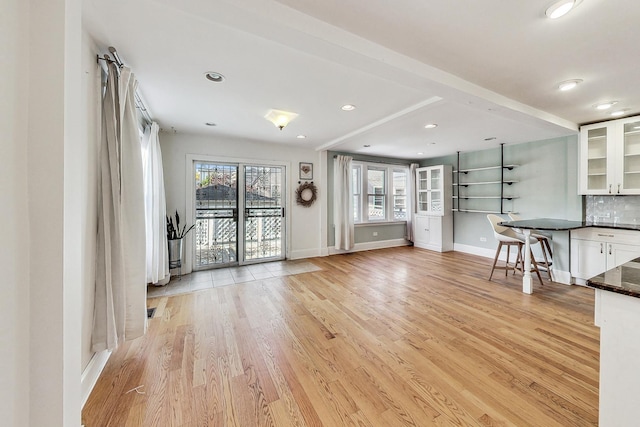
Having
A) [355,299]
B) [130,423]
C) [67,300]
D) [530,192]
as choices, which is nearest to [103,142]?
[67,300]

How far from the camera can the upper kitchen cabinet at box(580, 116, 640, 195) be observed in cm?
327

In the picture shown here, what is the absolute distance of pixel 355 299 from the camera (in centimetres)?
310

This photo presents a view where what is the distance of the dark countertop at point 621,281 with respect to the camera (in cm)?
101

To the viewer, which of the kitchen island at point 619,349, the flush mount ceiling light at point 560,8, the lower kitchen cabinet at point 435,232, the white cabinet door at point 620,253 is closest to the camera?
the kitchen island at point 619,349

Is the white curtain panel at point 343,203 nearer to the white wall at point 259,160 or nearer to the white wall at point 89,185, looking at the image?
the white wall at point 259,160

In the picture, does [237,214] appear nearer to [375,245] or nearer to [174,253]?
[174,253]

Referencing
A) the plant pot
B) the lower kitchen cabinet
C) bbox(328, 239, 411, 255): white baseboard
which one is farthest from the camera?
the lower kitchen cabinet

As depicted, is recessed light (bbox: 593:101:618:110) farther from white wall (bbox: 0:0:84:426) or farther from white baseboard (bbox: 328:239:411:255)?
white wall (bbox: 0:0:84:426)

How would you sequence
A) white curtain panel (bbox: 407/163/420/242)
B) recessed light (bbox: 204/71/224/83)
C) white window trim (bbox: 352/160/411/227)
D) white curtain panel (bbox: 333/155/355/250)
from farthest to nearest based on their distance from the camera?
1. white curtain panel (bbox: 407/163/420/242)
2. white window trim (bbox: 352/160/411/227)
3. white curtain panel (bbox: 333/155/355/250)
4. recessed light (bbox: 204/71/224/83)

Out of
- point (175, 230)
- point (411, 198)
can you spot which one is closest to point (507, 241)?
point (411, 198)

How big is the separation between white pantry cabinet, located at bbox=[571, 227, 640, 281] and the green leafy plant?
6.08 metres

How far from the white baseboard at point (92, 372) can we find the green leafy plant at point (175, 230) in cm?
224

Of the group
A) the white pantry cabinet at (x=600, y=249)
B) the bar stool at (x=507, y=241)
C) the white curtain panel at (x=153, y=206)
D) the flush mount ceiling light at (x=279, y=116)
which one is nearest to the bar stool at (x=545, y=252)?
the bar stool at (x=507, y=241)

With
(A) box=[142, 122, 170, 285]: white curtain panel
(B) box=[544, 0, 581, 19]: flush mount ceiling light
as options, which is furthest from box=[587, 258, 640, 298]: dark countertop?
(A) box=[142, 122, 170, 285]: white curtain panel
